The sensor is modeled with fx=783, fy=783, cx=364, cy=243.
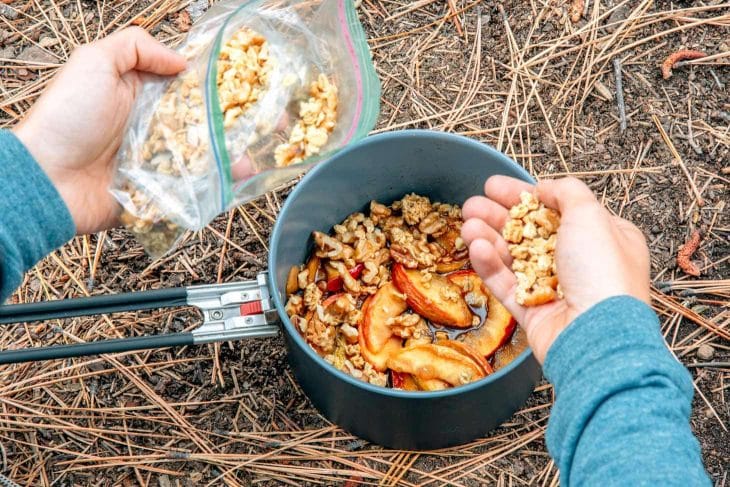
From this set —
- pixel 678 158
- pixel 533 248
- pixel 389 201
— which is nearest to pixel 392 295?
pixel 389 201

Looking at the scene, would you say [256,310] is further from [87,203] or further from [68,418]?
[68,418]

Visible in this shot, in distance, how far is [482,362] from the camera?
183 centimetres

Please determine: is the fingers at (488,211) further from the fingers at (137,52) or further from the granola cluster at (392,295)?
the fingers at (137,52)

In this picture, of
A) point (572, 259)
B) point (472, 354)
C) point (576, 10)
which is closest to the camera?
point (572, 259)

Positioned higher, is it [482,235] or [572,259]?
[572,259]

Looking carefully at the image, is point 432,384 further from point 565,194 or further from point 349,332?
point 565,194

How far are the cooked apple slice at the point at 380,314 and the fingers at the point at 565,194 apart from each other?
1.73 feet

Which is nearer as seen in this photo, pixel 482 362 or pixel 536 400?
pixel 482 362

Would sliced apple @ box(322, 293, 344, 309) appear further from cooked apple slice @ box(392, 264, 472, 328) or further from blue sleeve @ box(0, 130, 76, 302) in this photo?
blue sleeve @ box(0, 130, 76, 302)

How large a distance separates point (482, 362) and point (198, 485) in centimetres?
77

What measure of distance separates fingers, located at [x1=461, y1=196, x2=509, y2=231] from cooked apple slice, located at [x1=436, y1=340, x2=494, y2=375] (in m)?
0.30

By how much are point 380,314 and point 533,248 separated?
1.70ft

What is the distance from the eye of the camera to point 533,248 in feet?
5.17

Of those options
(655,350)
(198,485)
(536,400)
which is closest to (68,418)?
(198,485)
